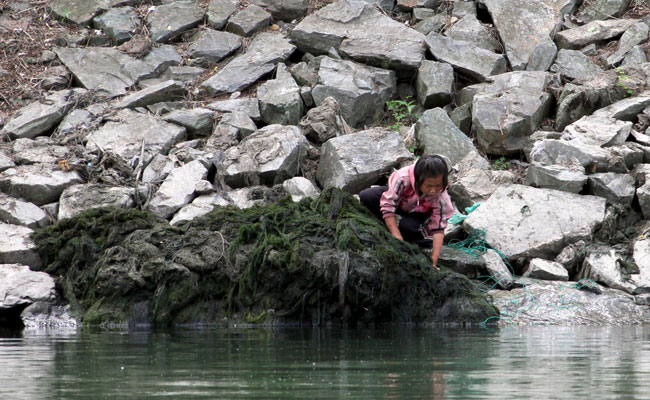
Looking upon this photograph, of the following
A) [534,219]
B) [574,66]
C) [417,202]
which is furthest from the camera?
[574,66]

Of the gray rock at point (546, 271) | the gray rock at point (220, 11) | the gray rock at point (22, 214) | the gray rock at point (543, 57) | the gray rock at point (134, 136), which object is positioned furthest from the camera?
the gray rock at point (220, 11)

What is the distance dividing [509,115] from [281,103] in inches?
122

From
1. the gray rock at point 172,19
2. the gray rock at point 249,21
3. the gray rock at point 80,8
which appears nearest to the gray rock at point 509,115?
the gray rock at point 249,21

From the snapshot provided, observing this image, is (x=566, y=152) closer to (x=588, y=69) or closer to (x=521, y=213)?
(x=521, y=213)

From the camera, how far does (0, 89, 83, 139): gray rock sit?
472 inches

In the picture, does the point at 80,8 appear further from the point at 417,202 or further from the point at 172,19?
the point at 417,202

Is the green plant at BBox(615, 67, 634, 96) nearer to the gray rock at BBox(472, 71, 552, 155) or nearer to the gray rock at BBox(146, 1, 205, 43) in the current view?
the gray rock at BBox(472, 71, 552, 155)

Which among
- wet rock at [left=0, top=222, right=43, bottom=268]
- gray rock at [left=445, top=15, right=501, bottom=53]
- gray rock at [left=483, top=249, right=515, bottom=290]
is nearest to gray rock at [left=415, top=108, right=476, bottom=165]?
gray rock at [left=483, top=249, right=515, bottom=290]

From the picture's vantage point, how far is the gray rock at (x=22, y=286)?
8.64 metres

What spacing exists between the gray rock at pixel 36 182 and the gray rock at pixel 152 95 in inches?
73.3

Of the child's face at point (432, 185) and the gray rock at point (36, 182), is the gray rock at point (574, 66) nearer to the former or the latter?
the child's face at point (432, 185)

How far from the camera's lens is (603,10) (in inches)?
548

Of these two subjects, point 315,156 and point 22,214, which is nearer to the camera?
point 22,214

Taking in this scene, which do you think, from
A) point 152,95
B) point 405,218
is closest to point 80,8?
point 152,95
